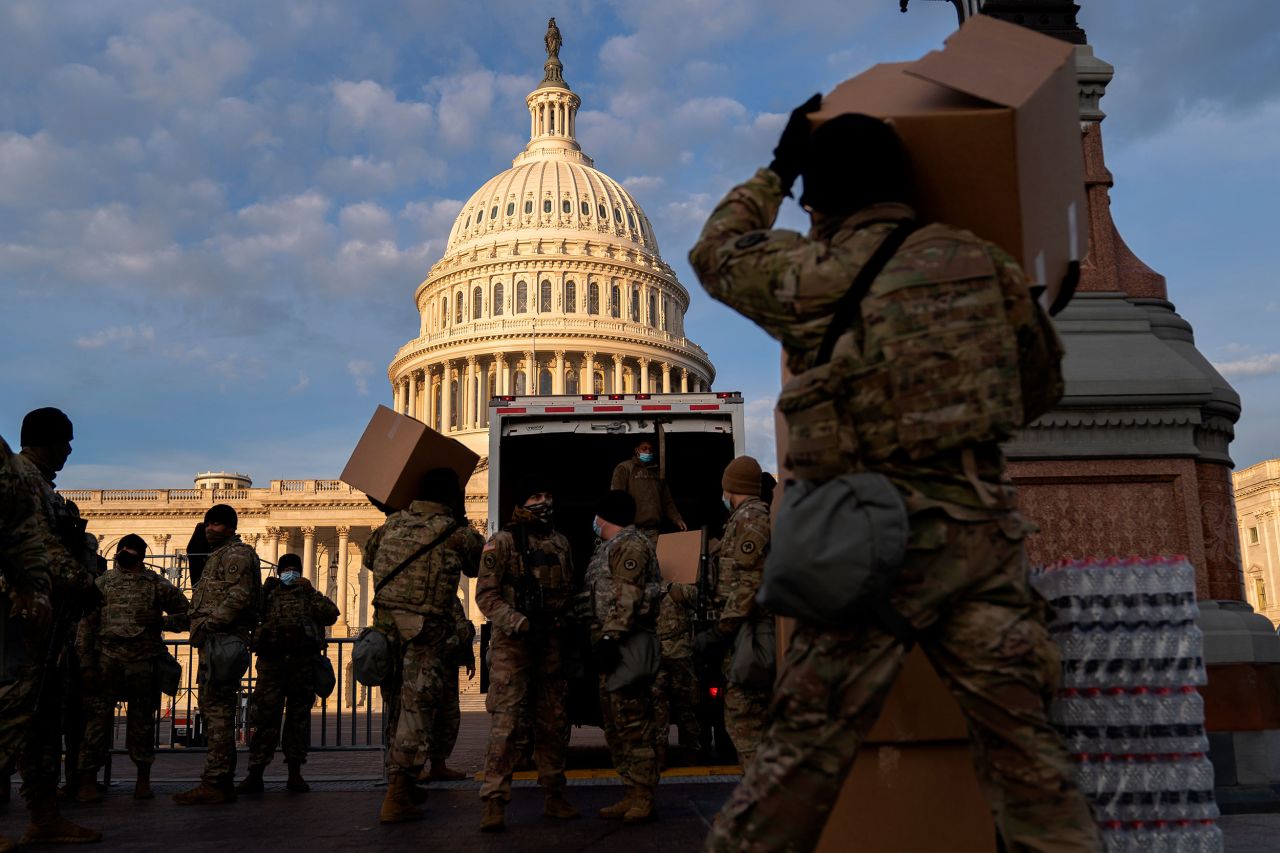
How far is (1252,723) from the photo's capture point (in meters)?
5.40

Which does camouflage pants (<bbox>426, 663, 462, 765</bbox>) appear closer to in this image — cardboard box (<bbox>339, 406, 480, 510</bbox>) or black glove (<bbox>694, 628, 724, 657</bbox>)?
cardboard box (<bbox>339, 406, 480, 510</bbox>)

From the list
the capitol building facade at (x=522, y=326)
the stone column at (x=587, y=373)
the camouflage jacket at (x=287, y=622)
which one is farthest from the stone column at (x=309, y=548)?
the camouflage jacket at (x=287, y=622)

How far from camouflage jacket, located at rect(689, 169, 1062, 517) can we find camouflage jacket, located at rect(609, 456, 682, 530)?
21.6 feet

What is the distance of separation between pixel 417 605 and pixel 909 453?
16.4ft

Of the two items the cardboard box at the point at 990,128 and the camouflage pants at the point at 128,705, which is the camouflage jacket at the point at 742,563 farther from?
the camouflage pants at the point at 128,705

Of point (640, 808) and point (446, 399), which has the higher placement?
point (446, 399)

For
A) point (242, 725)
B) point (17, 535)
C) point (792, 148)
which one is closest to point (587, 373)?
point (242, 725)

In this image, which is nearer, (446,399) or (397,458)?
(397,458)

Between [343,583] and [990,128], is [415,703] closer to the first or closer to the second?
[990,128]

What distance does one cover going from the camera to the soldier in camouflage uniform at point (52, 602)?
611 cm

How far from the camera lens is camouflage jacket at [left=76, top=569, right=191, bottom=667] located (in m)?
8.90

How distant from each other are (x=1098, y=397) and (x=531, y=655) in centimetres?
368

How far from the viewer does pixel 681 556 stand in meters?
8.34

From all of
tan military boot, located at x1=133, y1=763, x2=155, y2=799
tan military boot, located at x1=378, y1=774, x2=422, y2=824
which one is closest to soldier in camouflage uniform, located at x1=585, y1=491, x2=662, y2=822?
tan military boot, located at x1=378, y1=774, x2=422, y2=824
